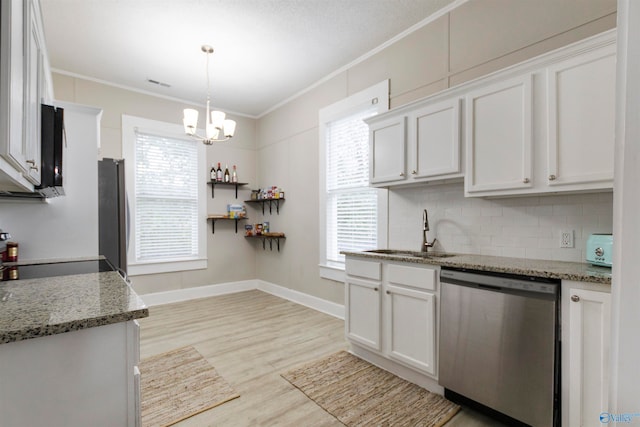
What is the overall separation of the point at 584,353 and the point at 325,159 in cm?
322

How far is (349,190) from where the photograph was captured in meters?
3.79

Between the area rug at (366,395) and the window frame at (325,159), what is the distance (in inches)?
52.0

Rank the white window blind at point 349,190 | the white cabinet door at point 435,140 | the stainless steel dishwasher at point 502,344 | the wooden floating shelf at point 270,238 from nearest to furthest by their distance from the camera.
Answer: the stainless steel dishwasher at point 502,344, the white cabinet door at point 435,140, the white window blind at point 349,190, the wooden floating shelf at point 270,238

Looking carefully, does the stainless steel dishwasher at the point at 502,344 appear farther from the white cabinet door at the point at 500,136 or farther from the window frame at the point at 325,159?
the window frame at the point at 325,159

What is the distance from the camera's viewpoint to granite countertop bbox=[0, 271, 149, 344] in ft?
3.07

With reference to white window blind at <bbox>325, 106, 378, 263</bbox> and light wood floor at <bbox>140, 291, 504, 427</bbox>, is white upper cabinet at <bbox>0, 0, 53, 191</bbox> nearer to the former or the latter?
light wood floor at <bbox>140, 291, 504, 427</bbox>

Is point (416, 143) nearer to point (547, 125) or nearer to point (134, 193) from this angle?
point (547, 125)

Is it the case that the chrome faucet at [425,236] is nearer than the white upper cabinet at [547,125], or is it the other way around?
the white upper cabinet at [547,125]

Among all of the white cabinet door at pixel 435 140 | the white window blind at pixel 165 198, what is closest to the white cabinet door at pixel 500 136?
the white cabinet door at pixel 435 140

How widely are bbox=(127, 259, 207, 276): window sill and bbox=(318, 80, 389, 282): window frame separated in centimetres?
209

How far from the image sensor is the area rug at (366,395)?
193 cm

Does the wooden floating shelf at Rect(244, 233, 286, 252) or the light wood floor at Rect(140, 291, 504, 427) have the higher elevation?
the wooden floating shelf at Rect(244, 233, 286, 252)

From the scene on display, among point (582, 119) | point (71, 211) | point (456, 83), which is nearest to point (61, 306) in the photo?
point (71, 211)

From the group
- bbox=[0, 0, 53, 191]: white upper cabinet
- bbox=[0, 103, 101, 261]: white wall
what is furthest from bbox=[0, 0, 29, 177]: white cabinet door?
bbox=[0, 103, 101, 261]: white wall
